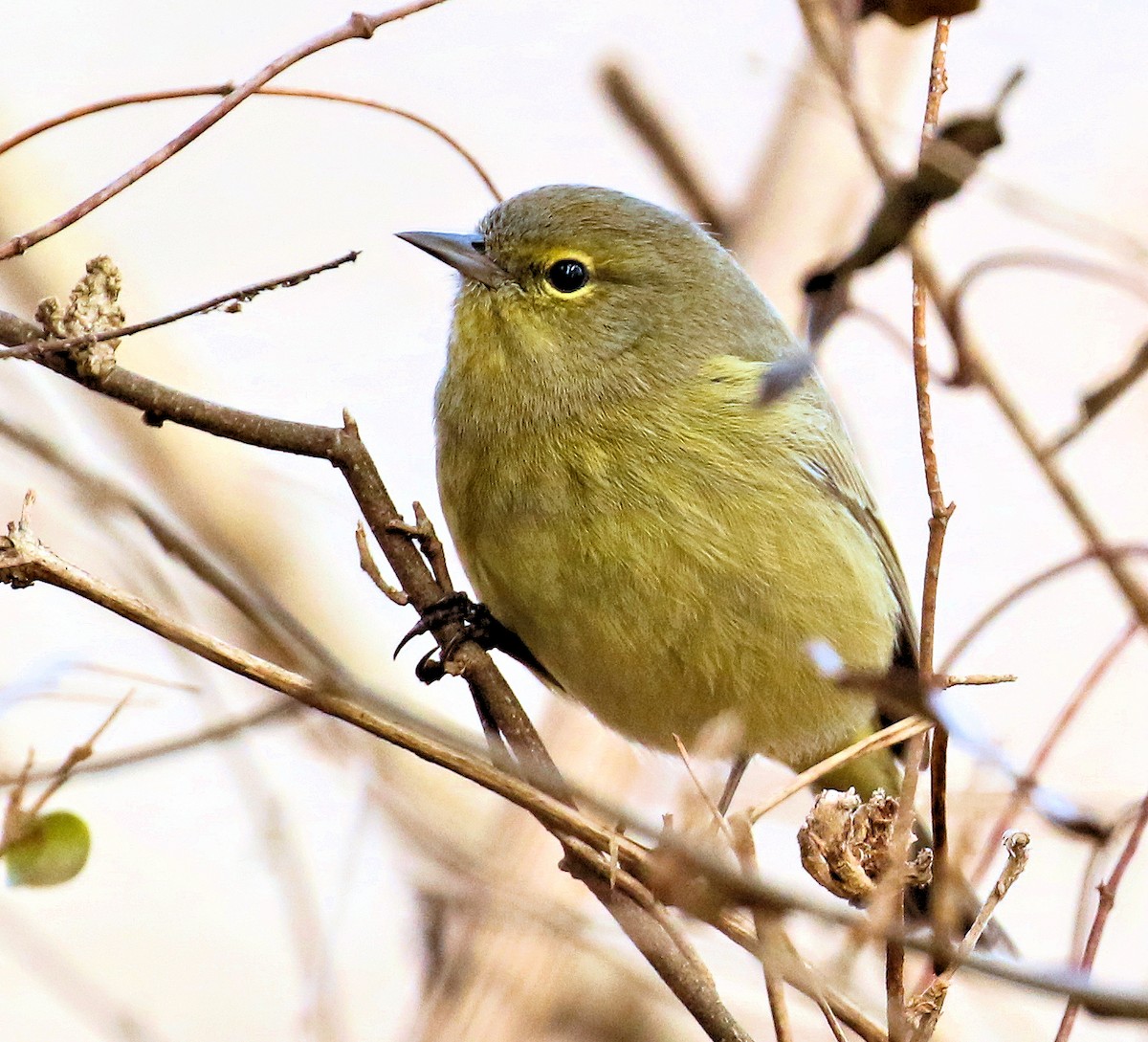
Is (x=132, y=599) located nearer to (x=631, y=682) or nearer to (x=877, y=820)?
(x=877, y=820)

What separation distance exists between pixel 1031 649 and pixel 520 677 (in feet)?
6.69

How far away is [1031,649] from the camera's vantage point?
579 cm

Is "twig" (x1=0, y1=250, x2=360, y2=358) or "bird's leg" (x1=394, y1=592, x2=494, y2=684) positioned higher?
"bird's leg" (x1=394, y1=592, x2=494, y2=684)

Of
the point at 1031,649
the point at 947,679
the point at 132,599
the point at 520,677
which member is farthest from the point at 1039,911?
the point at 132,599

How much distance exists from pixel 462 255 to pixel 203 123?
1664mm

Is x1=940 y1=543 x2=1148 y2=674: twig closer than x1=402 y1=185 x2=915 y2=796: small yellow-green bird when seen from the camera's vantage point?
Yes

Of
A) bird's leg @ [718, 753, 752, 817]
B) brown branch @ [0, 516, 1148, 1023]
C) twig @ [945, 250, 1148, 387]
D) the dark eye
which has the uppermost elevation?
the dark eye

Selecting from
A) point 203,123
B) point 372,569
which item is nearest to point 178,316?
point 203,123

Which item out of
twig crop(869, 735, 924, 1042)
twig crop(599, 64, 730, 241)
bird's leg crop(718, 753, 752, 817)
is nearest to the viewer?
twig crop(869, 735, 924, 1042)

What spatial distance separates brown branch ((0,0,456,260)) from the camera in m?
1.86

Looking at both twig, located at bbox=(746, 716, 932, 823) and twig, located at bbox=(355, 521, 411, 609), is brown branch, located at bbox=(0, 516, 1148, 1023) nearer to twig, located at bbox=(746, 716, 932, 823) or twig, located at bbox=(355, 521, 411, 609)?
twig, located at bbox=(746, 716, 932, 823)

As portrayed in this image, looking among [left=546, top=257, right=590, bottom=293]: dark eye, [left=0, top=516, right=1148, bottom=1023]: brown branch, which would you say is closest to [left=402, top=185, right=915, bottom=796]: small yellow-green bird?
[left=546, top=257, right=590, bottom=293]: dark eye

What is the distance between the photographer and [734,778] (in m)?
4.03

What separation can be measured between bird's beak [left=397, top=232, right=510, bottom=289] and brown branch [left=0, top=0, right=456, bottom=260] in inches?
58.3
